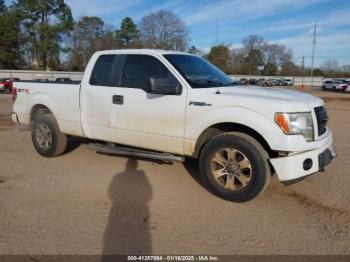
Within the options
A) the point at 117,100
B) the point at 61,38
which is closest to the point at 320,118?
the point at 117,100

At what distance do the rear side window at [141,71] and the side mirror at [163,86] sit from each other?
226 mm

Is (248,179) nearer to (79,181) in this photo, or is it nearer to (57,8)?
(79,181)

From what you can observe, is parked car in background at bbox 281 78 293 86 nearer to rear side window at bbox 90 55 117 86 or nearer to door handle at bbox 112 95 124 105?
rear side window at bbox 90 55 117 86

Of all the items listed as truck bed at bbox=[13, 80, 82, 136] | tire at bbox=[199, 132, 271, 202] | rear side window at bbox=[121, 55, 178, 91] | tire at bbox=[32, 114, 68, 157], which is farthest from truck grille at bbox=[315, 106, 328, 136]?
tire at bbox=[32, 114, 68, 157]

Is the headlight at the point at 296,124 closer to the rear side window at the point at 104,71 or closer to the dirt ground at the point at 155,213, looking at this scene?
the dirt ground at the point at 155,213

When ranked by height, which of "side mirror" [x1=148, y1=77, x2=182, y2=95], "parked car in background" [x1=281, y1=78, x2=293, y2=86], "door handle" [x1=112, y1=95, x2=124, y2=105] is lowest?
"parked car in background" [x1=281, y1=78, x2=293, y2=86]

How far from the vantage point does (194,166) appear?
596cm

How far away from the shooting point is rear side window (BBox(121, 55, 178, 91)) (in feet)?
16.3

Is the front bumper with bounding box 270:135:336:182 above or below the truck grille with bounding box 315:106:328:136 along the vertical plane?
below

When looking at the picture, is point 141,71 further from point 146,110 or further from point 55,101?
point 55,101

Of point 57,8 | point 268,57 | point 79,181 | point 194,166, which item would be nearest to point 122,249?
point 79,181

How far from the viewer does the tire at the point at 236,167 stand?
4117 mm

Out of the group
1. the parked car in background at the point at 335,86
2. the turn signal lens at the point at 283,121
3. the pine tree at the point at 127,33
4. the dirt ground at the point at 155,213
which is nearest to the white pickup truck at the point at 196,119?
the turn signal lens at the point at 283,121

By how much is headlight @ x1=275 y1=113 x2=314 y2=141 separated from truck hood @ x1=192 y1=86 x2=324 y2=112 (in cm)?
7
